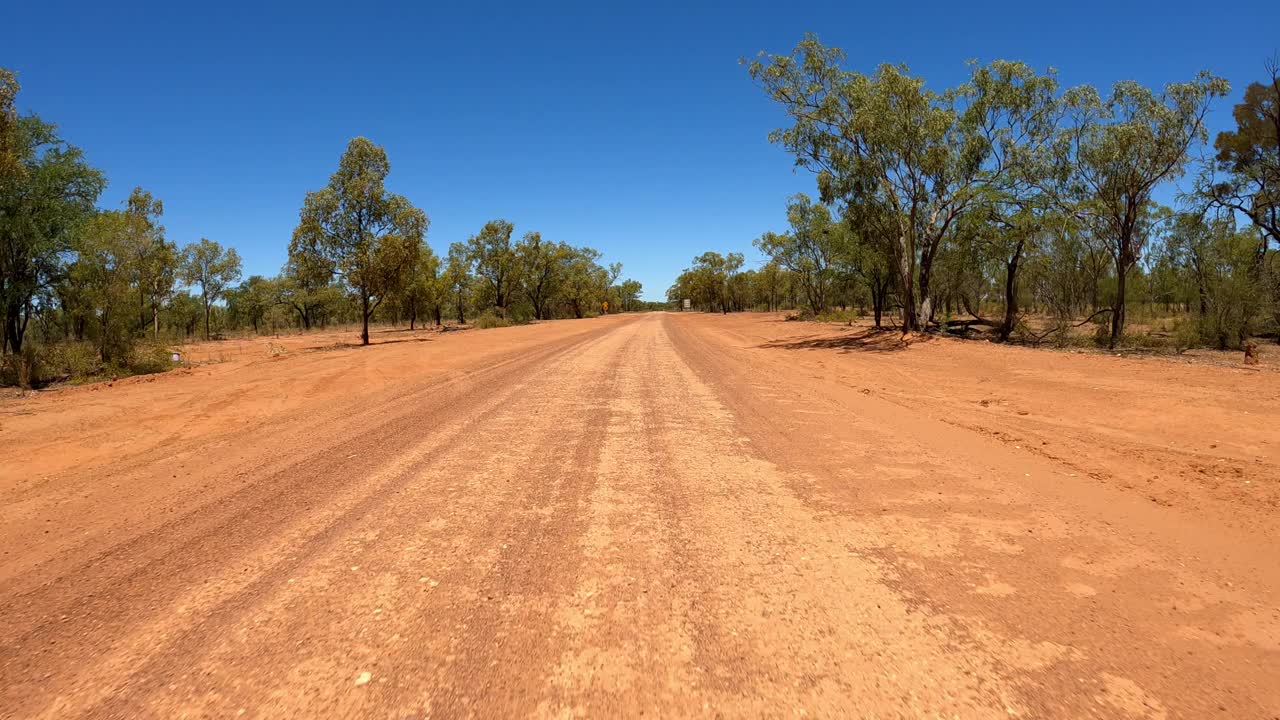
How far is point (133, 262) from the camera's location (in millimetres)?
15383

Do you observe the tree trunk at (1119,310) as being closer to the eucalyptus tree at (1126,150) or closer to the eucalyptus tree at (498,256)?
the eucalyptus tree at (1126,150)

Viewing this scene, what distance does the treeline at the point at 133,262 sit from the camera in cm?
1409

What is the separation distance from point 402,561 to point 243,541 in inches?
47.7

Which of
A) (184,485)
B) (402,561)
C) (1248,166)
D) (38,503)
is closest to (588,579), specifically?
(402,561)

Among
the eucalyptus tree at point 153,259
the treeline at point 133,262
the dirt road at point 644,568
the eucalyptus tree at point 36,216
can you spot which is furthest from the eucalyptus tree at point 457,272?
the dirt road at point 644,568

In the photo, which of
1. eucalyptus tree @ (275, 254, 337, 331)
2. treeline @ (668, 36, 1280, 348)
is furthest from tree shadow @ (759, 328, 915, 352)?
eucalyptus tree @ (275, 254, 337, 331)

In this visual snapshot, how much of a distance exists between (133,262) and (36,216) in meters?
2.31

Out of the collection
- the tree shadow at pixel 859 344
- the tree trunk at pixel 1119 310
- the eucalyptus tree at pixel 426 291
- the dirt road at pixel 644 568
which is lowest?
the dirt road at pixel 644 568

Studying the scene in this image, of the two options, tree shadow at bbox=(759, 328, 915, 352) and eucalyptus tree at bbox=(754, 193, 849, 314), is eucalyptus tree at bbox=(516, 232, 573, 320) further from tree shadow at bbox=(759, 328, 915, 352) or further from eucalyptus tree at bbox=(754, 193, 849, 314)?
tree shadow at bbox=(759, 328, 915, 352)

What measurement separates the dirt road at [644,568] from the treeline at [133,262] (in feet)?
30.1

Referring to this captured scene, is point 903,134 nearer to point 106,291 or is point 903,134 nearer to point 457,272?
point 106,291

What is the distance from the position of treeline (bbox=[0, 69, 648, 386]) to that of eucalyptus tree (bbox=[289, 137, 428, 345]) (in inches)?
1.8

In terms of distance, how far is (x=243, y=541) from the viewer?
3590 mm

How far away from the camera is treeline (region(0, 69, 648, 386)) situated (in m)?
14.1
